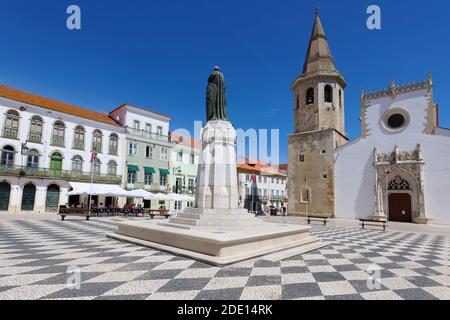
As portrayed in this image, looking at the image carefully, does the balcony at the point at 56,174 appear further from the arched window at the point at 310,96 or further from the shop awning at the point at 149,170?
the arched window at the point at 310,96

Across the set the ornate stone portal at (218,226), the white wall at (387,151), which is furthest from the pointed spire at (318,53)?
the ornate stone portal at (218,226)

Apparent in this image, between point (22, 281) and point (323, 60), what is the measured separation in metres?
32.2

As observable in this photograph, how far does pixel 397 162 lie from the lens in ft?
73.9

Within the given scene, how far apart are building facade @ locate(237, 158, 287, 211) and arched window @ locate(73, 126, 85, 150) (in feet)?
76.7

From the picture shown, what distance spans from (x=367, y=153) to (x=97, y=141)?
29.3 m

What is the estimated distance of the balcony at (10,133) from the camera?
22.7 m

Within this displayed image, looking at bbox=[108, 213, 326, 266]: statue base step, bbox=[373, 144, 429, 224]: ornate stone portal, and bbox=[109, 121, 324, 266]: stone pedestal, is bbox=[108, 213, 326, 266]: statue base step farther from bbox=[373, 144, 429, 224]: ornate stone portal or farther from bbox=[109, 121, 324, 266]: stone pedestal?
bbox=[373, 144, 429, 224]: ornate stone portal

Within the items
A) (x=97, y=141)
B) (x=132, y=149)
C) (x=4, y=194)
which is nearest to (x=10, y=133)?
(x=4, y=194)

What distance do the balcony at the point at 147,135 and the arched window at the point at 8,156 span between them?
37.6 ft

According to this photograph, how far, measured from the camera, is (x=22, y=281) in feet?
13.3

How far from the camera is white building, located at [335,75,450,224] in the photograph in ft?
68.7

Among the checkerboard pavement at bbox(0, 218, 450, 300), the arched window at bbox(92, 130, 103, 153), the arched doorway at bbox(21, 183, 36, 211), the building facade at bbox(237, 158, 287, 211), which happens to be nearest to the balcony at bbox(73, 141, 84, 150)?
the arched window at bbox(92, 130, 103, 153)
